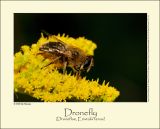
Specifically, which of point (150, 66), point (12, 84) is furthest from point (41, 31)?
point (150, 66)

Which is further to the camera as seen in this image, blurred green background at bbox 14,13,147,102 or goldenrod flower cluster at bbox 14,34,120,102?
blurred green background at bbox 14,13,147,102

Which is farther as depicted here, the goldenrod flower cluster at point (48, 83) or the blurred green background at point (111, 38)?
the blurred green background at point (111, 38)

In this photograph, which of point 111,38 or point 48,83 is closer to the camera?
point 48,83

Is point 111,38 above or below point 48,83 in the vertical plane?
above
